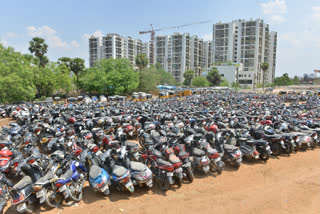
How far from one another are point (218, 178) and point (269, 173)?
164 centimetres

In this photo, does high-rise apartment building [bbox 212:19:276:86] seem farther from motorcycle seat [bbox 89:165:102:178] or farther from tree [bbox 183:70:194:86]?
motorcycle seat [bbox 89:165:102:178]

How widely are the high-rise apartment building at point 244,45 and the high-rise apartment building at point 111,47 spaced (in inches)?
1432

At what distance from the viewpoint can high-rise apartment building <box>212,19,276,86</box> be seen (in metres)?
68.2

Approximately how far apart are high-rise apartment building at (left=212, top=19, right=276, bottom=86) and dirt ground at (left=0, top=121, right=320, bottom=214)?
6793cm

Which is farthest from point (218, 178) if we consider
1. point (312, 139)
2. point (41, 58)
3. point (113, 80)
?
point (41, 58)

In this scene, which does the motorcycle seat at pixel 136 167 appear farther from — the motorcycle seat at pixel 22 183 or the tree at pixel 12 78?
the tree at pixel 12 78

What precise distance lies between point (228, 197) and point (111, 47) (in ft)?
265

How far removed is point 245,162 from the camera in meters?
6.29

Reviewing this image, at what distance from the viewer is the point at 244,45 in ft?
233

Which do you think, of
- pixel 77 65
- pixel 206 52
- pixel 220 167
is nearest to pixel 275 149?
pixel 220 167

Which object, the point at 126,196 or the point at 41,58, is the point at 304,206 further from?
the point at 41,58

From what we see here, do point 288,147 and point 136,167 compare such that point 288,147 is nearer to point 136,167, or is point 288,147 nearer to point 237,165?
point 237,165

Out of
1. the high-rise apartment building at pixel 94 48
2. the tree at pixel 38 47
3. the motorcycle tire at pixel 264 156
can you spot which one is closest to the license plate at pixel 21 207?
the motorcycle tire at pixel 264 156

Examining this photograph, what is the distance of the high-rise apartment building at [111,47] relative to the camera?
3076 inches
